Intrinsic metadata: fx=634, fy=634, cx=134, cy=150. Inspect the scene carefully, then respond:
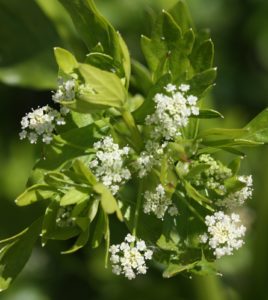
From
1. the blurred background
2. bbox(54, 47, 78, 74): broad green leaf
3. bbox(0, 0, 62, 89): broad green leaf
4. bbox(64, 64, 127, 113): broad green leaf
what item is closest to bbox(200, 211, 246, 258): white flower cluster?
bbox(64, 64, 127, 113): broad green leaf

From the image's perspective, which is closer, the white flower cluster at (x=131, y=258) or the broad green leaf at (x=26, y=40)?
the white flower cluster at (x=131, y=258)

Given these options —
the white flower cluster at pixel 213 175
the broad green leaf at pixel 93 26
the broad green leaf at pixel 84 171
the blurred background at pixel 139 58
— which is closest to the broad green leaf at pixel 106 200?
the broad green leaf at pixel 84 171

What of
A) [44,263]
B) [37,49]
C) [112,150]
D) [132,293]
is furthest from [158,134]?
[44,263]

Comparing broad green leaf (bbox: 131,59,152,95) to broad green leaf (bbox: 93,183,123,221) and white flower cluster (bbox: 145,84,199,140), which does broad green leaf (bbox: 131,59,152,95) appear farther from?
broad green leaf (bbox: 93,183,123,221)

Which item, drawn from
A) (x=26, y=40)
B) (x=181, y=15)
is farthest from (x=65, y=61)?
(x=26, y=40)

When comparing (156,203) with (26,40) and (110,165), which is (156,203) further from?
(26,40)

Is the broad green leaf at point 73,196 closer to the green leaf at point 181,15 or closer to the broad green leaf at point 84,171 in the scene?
the broad green leaf at point 84,171
